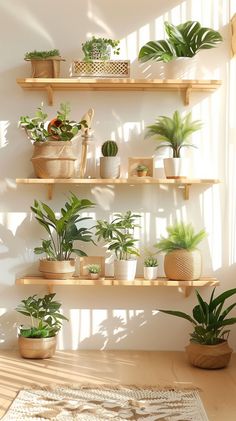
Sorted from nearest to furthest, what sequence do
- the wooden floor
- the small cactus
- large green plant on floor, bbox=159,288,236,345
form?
the wooden floor → large green plant on floor, bbox=159,288,236,345 → the small cactus

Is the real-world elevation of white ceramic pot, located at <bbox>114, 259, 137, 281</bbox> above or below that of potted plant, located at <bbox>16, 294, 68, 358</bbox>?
above

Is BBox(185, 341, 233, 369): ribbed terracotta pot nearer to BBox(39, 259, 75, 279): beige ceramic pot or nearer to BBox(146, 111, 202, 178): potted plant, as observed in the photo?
BBox(39, 259, 75, 279): beige ceramic pot

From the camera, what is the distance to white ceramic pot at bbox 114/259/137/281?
14.7 ft

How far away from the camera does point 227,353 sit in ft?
14.0

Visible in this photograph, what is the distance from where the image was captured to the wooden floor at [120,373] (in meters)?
3.68

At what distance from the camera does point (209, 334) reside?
14.2 ft

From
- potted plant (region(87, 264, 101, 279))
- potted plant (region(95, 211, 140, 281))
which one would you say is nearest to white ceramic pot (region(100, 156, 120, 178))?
potted plant (region(95, 211, 140, 281))

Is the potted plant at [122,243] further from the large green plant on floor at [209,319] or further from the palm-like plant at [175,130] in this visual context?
the palm-like plant at [175,130]

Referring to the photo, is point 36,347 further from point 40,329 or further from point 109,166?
point 109,166

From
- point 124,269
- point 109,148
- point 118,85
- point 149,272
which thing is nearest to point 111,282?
point 124,269

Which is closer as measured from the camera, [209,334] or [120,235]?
[209,334]

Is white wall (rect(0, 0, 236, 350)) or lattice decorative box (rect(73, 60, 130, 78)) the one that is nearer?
lattice decorative box (rect(73, 60, 130, 78))

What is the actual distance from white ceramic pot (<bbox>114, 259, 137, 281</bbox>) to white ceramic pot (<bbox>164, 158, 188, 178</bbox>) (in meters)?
0.60

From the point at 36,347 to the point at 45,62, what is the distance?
1.79 meters
